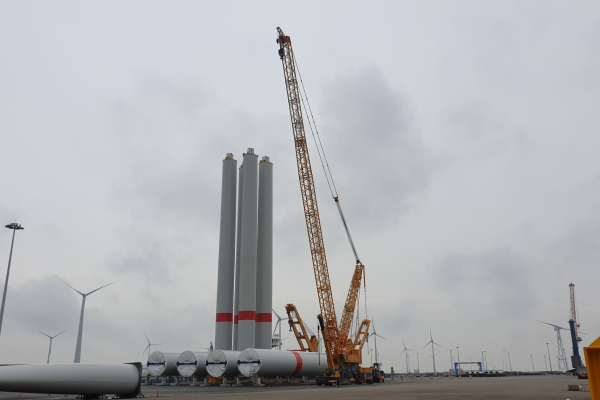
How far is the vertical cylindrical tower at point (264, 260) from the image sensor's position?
73.0m

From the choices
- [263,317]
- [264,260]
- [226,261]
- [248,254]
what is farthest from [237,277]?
[263,317]

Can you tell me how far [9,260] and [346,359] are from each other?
51.3 m

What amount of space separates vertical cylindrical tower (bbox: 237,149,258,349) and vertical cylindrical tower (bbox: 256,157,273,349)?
282 centimetres

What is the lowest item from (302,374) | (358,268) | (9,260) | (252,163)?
(302,374)

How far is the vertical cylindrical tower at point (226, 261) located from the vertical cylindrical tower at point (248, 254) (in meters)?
2.96

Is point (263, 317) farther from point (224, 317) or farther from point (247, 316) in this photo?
point (224, 317)

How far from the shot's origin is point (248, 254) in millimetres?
71375

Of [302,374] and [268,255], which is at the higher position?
[268,255]

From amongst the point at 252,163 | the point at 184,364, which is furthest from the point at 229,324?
the point at 252,163

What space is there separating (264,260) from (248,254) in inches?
185

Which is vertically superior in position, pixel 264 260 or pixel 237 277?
pixel 264 260

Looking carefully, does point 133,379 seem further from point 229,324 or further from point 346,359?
point 346,359

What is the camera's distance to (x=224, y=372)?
58.4 metres

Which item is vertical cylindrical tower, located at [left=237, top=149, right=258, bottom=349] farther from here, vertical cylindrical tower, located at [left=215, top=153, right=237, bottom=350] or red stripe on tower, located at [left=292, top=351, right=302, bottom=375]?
red stripe on tower, located at [left=292, top=351, right=302, bottom=375]
